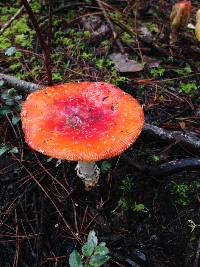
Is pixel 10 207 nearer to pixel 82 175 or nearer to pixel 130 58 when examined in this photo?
pixel 82 175

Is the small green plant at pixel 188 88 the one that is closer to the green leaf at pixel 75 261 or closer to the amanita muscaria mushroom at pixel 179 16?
the amanita muscaria mushroom at pixel 179 16

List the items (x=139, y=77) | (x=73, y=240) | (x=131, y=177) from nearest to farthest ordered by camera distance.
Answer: (x=73, y=240) < (x=131, y=177) < (x=139, y=77)

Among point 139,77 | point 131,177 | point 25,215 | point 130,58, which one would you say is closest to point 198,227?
point 131,177

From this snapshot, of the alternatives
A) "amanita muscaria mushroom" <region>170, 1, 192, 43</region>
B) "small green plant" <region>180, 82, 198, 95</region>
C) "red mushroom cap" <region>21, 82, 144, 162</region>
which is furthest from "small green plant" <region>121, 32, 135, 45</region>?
"red mushroom cap" <region>21, 82, 144, 162</region>

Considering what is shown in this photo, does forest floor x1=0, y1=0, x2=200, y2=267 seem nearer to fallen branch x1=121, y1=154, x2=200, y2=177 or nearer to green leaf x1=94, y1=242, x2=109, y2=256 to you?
fallen branch x1=121, y1=154, x2=200, y2=177

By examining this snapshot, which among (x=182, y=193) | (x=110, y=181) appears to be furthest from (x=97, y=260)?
(x=182, y=193)

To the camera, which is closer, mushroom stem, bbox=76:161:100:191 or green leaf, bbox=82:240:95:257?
green leaf, bbox=82:240:95:257
